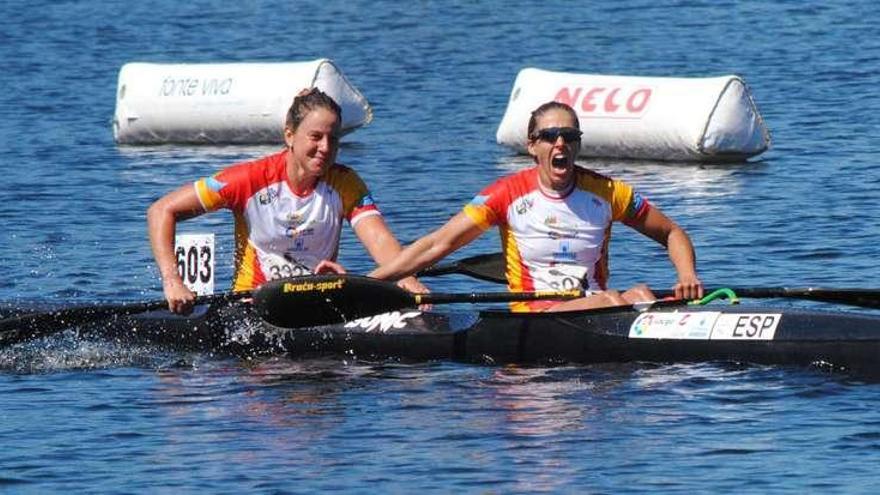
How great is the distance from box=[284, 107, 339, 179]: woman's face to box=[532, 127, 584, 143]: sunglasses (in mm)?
1188

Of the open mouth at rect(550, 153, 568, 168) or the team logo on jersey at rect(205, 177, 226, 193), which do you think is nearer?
the open mouth at rect(550, 153, 568, 168)

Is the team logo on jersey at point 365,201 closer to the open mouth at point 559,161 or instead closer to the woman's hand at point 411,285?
the woman's hand at point 411,285

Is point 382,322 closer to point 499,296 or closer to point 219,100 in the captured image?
point 499,296

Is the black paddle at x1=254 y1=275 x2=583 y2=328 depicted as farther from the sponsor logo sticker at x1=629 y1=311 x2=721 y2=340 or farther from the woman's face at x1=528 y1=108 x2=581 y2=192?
the woman's face at x1=528 y1=108 x2=581 y2=192

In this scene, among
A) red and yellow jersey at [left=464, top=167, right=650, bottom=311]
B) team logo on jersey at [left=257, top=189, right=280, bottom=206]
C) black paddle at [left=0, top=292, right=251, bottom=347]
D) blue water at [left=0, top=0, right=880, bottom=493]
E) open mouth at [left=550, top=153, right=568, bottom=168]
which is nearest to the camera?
blue water at [left=0, top=0, right=880, bottom=493]

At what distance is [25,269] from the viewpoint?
59.4ft

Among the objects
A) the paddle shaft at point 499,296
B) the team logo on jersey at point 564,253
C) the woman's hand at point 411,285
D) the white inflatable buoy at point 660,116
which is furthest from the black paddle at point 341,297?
the white inflatable buoy at point 660,116

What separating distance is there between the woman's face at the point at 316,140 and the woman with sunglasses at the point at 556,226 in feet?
2.33

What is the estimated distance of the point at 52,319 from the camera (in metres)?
14.0

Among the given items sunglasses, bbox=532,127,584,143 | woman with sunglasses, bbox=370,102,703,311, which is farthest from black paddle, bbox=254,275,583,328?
sunglasses, bbox=532,127,584,143

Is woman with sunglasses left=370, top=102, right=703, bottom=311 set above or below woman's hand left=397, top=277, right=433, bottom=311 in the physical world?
above

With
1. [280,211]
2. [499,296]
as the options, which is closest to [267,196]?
[280,211]

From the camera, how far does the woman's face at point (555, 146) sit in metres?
12.9

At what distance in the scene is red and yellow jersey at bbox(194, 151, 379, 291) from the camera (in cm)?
1350
